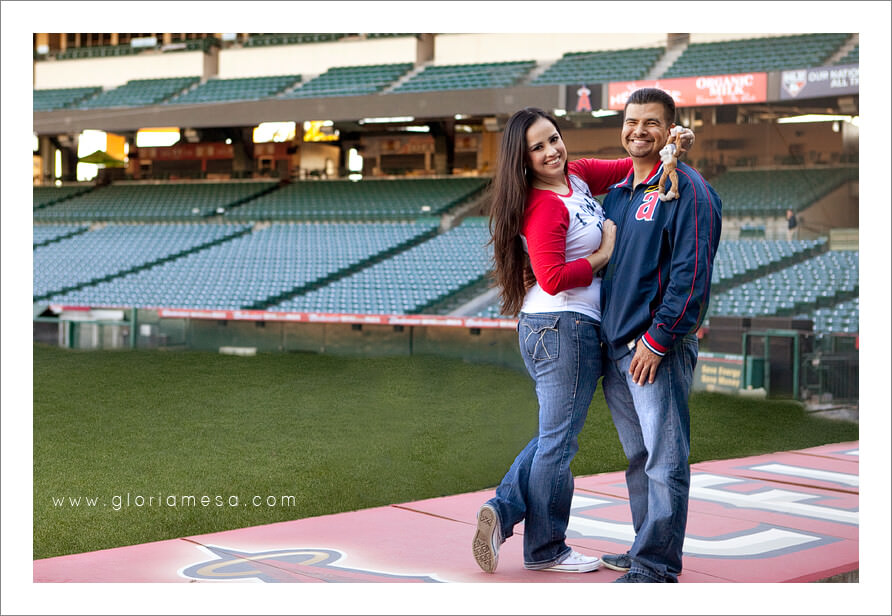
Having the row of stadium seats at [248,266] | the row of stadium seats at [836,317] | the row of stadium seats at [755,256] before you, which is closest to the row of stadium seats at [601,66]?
the row of stadium seats at [248,266]

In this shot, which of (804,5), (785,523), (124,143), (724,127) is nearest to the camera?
(804,5)

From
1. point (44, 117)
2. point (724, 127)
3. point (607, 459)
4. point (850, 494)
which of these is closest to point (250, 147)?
point (44, 117)

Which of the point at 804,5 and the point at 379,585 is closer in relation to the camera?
the point at 379,585

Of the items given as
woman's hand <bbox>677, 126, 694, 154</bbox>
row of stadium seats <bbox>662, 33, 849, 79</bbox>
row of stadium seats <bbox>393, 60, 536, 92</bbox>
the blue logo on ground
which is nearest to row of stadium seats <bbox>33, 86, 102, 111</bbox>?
row of stadium seats <bbox>393, 60, 536, 92</bbox>

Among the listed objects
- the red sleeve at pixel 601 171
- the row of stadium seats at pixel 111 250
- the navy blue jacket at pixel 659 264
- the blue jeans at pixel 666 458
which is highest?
the row of stadium seats at pixel 111 250

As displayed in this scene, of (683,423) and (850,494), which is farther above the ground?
(683,423)

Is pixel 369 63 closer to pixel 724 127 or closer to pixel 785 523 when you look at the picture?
pixel 724 127

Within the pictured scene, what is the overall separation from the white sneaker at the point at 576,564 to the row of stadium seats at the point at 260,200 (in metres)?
16.5

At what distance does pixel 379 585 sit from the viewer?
11.0ft

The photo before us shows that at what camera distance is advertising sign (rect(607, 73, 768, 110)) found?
15.1 meters

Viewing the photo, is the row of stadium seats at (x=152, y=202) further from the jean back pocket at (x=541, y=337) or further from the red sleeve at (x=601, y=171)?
the jean back pocket at (x=541, y=337)

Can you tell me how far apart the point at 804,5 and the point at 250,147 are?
2174 cm

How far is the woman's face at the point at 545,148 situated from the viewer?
137 inches

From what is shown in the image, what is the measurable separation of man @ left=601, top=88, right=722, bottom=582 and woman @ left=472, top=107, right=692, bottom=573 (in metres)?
0.11
